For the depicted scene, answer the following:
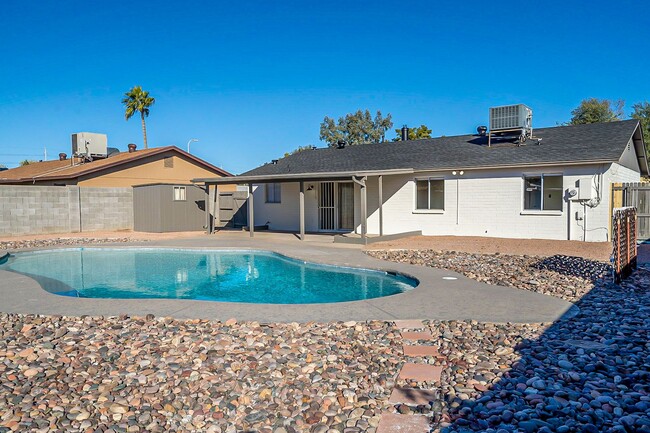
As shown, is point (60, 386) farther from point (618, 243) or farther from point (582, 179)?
point (582, 179)

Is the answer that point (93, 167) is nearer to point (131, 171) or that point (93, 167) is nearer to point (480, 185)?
point (131, 171)

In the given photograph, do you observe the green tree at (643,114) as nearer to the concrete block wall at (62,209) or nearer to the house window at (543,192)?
the house window at (543,192)

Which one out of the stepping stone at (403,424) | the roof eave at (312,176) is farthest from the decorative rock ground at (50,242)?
the stepping stone at (403,424)

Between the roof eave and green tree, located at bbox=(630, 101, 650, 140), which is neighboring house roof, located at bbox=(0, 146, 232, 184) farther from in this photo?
green tree, located at bbox=(630, 101, 650, 140)

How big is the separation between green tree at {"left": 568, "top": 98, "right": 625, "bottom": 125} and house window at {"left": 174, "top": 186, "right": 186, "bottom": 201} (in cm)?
3019

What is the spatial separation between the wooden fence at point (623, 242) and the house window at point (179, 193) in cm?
1755

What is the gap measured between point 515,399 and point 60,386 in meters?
3.68

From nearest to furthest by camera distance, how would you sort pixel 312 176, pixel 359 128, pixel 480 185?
pixel 480 185
pixel 312 176
pixel 359 128

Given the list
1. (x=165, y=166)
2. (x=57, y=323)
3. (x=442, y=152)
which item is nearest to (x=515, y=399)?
(x=57, y=323)

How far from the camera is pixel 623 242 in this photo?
344 inches

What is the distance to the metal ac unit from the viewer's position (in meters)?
17.6

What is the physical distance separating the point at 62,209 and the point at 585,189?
20.5 meters

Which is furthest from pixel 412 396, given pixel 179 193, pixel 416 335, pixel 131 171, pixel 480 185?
pixel 131 171

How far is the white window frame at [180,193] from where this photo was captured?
70.6ft
